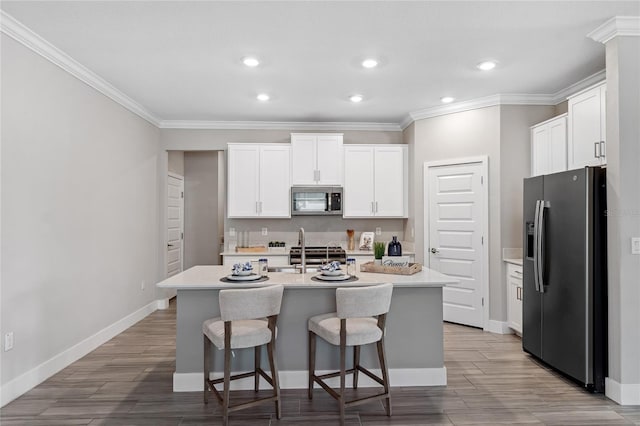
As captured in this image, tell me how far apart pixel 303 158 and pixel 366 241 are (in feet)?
4.93

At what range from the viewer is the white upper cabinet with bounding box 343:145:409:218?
222 inches

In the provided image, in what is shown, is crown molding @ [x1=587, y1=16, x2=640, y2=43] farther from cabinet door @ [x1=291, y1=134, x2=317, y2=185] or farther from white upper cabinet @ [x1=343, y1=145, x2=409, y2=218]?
cabinet door @ [x1=291, y1=134, x2=317, y2=185]

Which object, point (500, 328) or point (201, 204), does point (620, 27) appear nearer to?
point (500, 328)

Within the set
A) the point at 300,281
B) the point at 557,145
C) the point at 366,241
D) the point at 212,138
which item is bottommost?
the point at 300,281

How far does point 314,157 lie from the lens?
558 centimetres

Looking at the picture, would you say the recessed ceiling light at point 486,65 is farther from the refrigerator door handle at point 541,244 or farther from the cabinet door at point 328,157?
the cabinet door at point 328,157

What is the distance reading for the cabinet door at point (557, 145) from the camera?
399 centimetres

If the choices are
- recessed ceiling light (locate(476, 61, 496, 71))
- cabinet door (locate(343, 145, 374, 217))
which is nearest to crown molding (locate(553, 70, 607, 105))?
recessed ceiling light (locate(476, 61, 496, 71))

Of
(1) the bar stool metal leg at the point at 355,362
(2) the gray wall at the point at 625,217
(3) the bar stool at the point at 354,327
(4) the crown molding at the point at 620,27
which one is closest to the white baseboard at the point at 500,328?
(2) the gray wall at the point at 625,217

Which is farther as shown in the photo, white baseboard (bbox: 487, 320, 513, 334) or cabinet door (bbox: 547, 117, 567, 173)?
white baseboard (bbox: 487, 320, 513, 334)

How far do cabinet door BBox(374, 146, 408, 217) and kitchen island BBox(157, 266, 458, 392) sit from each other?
2.43m

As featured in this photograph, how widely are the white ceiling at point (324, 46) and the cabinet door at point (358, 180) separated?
0.93 meters

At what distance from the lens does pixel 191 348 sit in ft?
10.2

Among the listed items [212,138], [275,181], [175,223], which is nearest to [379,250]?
[275,181]
